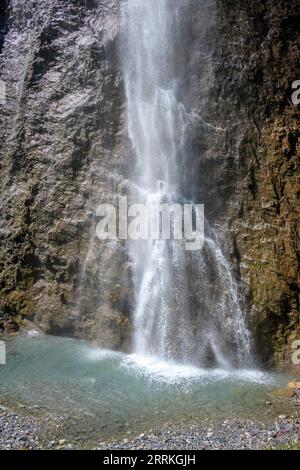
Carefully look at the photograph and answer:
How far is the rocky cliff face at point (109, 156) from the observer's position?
1500 cm

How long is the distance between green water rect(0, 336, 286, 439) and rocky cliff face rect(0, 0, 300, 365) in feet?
5.14

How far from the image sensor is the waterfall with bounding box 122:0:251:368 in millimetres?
14781

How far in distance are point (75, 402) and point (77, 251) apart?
665 cm

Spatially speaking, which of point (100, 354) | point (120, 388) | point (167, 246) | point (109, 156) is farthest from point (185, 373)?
point (109, 156)

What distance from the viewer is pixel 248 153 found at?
15562 millimetres

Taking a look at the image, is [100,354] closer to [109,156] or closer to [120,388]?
[120,388]

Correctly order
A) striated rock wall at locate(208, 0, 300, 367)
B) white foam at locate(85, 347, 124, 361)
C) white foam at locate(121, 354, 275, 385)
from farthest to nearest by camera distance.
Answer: white foam at locate(85, 347, 124, 361), striated rock wall at locate(208, 0, 300, 367), white foam at locate(121, 354, 275, 385)

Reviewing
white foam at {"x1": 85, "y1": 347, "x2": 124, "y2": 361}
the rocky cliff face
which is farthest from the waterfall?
white foam at {"x1": 85, "y1": 347, "x2": 124, "y2": 361}

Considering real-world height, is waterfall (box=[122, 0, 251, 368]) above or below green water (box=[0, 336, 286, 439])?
above

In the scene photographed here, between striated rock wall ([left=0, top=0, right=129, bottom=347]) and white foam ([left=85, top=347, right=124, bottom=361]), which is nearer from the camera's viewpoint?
white foam ([left=85, top=347, right=124, bottom=361])

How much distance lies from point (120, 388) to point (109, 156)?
29.3 feet

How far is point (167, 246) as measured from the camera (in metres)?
15.8

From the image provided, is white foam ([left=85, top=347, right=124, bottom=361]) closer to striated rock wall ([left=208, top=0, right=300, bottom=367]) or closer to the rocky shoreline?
the rocky shoreline

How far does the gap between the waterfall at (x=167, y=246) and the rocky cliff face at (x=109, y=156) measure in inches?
19.4
